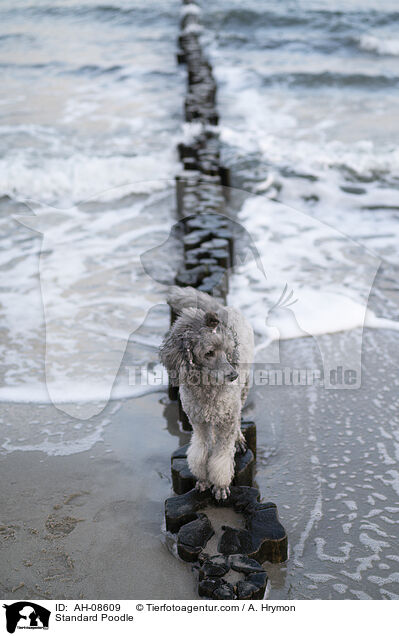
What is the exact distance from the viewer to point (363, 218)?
7566mm

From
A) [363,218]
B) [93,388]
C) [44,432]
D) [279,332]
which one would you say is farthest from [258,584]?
[363,218]

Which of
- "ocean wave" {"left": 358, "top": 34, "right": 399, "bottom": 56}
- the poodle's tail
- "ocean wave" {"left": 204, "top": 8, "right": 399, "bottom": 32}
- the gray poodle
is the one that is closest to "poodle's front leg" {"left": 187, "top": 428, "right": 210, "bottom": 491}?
the gray poodle

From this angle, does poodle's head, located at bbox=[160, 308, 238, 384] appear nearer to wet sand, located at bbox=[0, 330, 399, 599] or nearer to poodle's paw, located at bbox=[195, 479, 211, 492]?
poodle's paw, located at bbox=[195, 479, 211, 492]

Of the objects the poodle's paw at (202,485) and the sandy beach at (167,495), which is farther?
the poodle's paw at (202,485)

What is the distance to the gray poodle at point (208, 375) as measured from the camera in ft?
9.09

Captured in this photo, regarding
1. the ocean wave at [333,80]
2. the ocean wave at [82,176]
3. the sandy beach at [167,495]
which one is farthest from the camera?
the ocean wave at [333,80]

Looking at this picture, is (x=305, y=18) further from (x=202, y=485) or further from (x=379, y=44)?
(x=202, y=485)

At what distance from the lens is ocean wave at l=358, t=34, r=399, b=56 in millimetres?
15403

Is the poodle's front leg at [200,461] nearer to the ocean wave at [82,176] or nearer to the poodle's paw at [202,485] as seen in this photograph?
the poodle's paw at [202,485]

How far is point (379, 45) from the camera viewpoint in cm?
1560

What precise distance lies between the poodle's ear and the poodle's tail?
138mm
